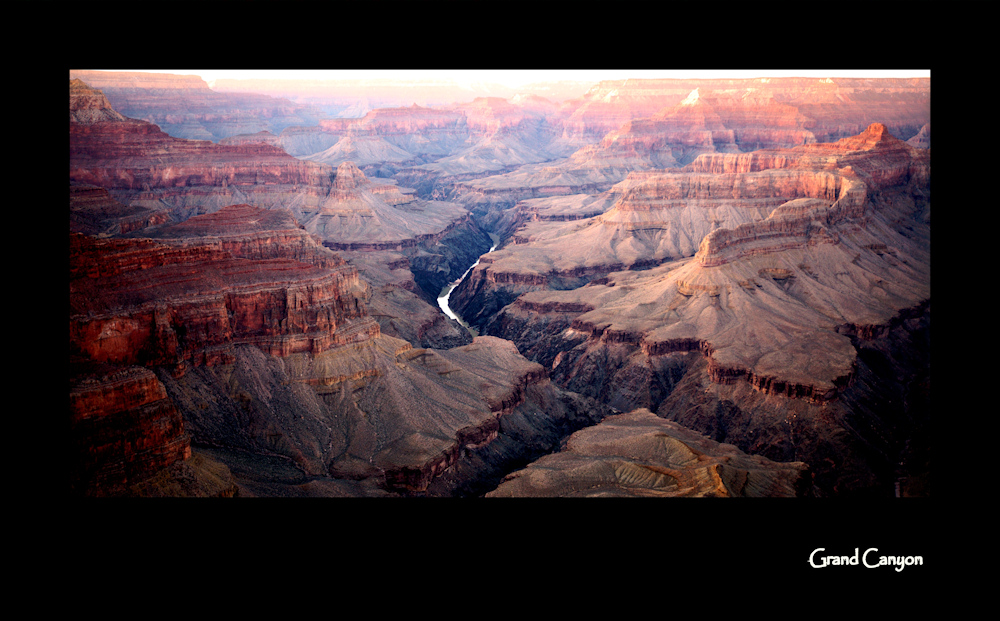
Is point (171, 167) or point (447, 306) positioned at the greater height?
point (171, 167)

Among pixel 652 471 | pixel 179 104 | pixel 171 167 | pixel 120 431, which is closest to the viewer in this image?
pixel 120 431

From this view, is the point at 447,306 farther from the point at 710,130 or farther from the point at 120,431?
the point at 710,130

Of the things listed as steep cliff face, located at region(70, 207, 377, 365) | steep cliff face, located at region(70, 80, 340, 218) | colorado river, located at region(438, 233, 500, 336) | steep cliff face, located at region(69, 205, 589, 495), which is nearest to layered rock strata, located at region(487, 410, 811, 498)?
steep cliff face, located at region(69, 205, 589, 495)

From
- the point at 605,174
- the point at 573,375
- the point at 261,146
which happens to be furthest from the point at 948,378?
the point at 605,174

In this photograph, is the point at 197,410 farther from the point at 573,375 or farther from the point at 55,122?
the point at 573,375

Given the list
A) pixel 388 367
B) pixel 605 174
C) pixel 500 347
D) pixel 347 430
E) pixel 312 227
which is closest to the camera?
pixel 347 430

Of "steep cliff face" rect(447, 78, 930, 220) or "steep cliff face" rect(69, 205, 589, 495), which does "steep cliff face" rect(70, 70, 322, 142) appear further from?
"steep cliff face" rect(69, 205, 589, 495)

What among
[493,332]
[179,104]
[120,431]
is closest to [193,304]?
[120,431]

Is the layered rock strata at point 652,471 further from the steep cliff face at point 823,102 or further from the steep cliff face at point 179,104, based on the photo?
the steep cliff face at point 179,104
